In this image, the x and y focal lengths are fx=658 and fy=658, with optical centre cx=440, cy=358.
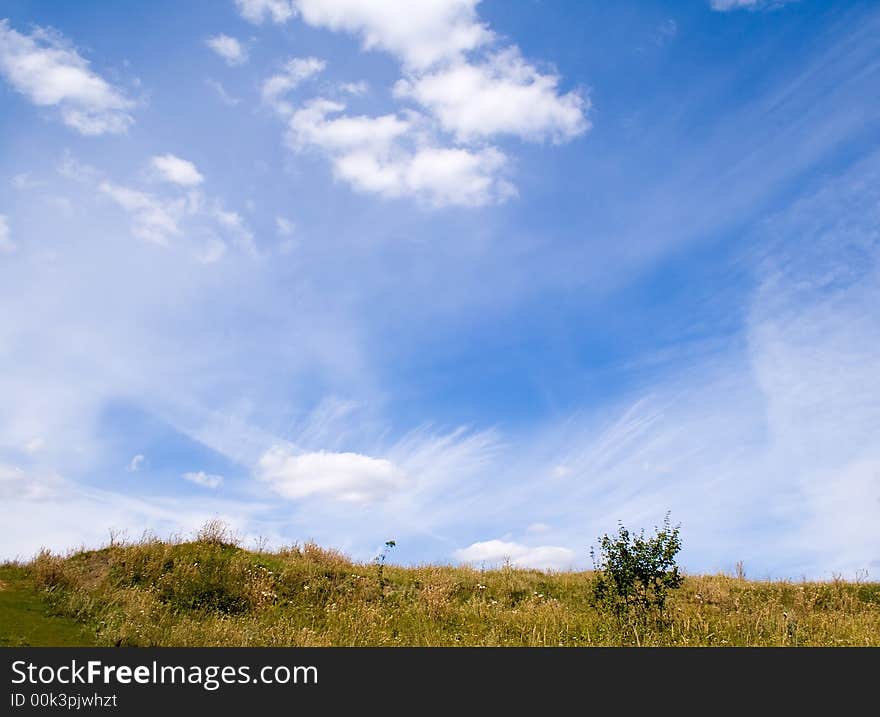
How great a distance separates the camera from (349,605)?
18703 millimetres

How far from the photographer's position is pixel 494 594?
68.1 feet

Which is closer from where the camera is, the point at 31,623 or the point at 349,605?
the point at 31,623

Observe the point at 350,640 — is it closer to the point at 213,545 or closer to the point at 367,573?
the point at 367,573

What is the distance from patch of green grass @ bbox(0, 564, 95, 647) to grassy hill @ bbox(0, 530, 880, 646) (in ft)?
0.12

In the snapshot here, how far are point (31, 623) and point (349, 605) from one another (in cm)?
776

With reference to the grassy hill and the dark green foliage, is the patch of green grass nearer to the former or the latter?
the grassy hill

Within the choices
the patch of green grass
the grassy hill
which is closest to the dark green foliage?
the grassy hill

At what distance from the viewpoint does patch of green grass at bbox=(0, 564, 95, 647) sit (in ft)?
44.5

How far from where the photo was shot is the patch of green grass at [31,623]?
13562 millimetres

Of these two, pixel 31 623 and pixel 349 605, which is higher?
pixel 31 623

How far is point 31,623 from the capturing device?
48.1 ft
